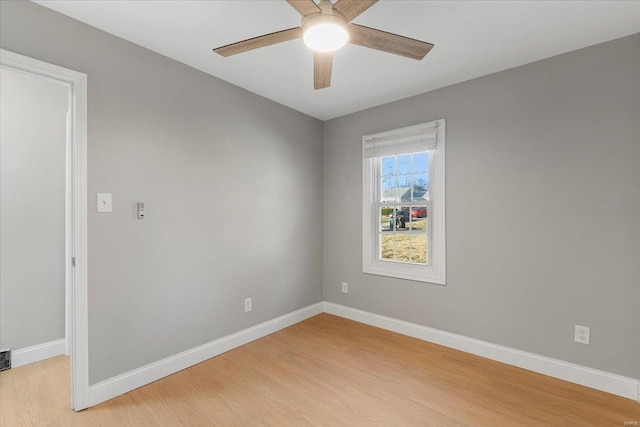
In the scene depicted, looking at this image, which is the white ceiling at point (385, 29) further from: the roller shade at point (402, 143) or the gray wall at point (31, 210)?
the gray wall at point (31, 210)

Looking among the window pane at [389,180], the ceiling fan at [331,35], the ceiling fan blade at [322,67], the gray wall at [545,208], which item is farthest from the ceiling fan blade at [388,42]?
the window pane at [389,180]

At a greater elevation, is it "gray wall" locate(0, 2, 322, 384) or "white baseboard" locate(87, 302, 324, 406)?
"gray wall" locate(0, 2, 322, 384)

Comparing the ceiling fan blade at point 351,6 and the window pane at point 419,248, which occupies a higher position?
the ceiling fan blade at point 351,6

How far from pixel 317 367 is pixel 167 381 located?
120cm

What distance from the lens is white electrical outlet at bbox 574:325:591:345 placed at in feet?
7.34

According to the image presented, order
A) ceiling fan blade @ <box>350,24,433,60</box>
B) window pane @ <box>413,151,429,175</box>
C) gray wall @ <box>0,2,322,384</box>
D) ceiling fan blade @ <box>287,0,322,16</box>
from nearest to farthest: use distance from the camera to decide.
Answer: ceiling fan blade @ <box>287,0,322,16</box>, ceiling fan blade @ <box>350,24,433,60</box>, gray wall @ <box>0,2,322,384</box>, window pane @ <box>413,151,429,175</box>

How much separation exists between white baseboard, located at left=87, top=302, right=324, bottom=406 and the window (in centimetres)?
131

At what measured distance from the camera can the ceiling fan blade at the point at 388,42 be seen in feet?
5.00

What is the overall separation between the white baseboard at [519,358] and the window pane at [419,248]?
2.27ft

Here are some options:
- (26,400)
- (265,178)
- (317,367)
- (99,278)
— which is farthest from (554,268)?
(26,400)

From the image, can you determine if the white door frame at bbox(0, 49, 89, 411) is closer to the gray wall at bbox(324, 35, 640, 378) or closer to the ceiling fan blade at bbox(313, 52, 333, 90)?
the ceiling fan blade at bbox(313, 52, 333, 90)

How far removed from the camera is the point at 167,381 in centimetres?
229

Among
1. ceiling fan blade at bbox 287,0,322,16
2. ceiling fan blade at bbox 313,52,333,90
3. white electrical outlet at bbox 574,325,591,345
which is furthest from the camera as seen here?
white electrical outlet at bbox 574,325,591,345

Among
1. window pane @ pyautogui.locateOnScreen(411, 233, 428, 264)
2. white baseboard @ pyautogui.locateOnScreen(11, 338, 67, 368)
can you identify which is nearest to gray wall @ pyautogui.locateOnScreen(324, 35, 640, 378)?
window pane @ pyautogui.locateOnScreen(411, 233, 428, 264)
